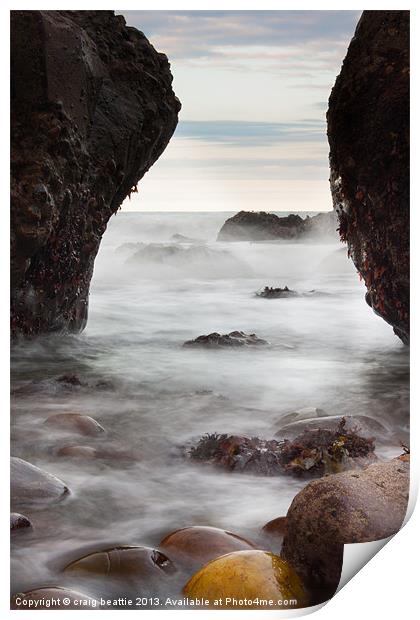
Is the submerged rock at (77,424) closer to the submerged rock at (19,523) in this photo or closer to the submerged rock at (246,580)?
the submerged rock at (19,523)

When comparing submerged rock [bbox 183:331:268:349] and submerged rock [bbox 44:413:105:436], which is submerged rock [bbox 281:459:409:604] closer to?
submerged rock [bbox 183:331:268:349]

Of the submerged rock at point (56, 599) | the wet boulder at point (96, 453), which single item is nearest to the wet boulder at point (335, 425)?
the wet boulder at point (96, 453)

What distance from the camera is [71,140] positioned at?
16.0 ft

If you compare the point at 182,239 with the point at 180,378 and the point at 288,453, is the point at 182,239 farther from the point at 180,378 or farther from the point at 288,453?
the point at 288,453

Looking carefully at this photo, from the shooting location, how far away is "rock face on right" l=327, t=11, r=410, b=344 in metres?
4.53

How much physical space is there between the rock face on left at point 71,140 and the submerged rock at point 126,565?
132cm

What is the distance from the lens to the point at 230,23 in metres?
4.39

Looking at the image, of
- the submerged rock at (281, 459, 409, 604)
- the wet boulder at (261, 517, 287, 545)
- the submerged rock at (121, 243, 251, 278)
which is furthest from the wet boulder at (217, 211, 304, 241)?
the wet boulder at (261, 517, 287, 545)

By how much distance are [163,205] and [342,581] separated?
1.98 metres

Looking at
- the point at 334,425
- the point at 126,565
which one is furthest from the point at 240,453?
the point at 126,565

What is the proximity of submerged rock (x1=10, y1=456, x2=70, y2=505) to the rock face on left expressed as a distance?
0.81 m

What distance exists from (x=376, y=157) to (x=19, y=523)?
242 cm

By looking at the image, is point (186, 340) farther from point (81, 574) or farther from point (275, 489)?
point (81, 574)
